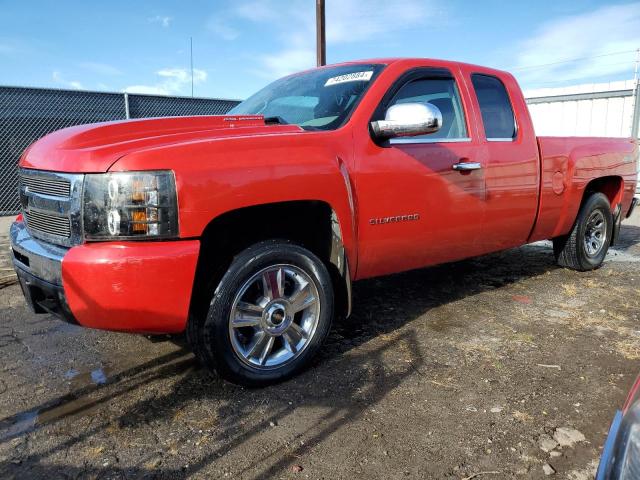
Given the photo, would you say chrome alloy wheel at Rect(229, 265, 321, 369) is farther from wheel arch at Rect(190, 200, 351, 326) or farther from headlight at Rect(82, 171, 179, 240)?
headlight at Rect(82, 171, 179, 240)

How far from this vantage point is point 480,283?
4984mm

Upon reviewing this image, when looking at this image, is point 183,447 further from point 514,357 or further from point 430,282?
point 430,282

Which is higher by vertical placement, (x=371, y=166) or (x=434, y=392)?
(x=371, y=166)

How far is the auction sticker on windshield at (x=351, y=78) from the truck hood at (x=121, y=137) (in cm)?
64

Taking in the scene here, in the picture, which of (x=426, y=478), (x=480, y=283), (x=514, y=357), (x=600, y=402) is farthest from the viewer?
(x=480, y=283)

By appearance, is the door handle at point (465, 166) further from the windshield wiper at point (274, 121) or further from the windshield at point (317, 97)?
the windshield wiper at point (274, 121)

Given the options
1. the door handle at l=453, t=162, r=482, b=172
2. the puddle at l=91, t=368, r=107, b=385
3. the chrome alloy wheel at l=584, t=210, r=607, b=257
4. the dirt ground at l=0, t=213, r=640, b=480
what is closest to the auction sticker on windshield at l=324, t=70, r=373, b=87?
the door handle at l=453, t=162, r=482, b=172

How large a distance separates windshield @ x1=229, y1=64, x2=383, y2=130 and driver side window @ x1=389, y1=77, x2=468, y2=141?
1.14 ft

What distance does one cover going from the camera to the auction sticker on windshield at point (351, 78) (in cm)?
345

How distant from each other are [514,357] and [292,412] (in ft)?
4.98

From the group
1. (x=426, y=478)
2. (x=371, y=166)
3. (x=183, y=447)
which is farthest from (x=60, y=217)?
(x=426, y=478)

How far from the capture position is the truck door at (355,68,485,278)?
3.17 metres

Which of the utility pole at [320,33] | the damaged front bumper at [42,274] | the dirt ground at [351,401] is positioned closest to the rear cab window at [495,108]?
the dirt ground at [351,401]

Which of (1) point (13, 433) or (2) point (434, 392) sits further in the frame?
(2) point (434, 392)
